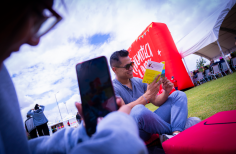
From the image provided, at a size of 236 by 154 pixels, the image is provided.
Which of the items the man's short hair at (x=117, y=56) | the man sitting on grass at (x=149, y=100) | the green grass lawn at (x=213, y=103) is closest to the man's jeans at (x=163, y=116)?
the man sitting on grass at (x=149, y=100)

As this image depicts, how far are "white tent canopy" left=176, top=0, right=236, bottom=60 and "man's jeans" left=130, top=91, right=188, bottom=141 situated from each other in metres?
6.19

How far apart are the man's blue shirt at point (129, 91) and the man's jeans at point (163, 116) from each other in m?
0.43

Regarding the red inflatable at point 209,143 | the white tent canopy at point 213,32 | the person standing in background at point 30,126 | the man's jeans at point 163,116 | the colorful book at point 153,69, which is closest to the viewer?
the red inflatable at point 209,143

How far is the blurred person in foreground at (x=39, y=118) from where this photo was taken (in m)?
3.66

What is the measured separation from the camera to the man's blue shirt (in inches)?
66.2

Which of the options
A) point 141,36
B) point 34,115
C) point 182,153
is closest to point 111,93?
point 182,153

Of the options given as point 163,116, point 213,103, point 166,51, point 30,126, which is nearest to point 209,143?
point 163,116

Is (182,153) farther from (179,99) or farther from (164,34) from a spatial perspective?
(164,34)

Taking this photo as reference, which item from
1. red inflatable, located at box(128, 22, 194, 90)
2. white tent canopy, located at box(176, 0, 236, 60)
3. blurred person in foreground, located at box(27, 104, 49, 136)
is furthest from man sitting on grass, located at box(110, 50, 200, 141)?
white tent canopy, located at box(176, 0, 236, 60)

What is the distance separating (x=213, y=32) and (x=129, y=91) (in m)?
6.35

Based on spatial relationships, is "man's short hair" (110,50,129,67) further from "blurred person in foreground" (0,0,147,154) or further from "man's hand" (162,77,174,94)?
"blurred person in foreground" (0,0,147,154)

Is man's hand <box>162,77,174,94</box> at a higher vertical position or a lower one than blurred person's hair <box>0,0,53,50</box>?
lower

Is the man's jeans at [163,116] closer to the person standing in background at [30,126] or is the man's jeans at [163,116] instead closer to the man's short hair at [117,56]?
the man's short hair at [117,56]

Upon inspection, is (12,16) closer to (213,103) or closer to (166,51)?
(213,103)
